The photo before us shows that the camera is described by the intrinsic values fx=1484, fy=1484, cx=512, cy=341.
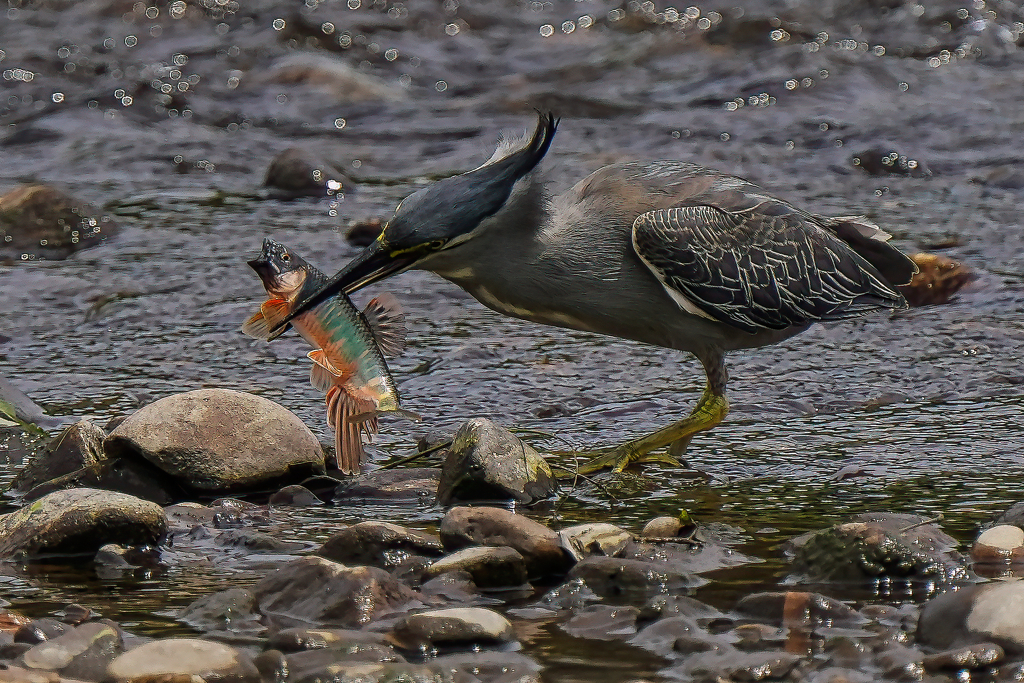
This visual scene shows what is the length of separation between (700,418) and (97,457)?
1995 mm

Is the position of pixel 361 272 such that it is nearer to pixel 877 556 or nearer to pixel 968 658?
pixel 877 556

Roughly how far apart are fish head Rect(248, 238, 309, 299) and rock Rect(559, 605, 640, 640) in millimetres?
1755

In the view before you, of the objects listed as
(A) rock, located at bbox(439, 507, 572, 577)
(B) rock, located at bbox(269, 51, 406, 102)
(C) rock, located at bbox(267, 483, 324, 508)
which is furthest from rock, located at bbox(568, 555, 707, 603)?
(B) rock, located at bbox(269, 51, 406, 102)

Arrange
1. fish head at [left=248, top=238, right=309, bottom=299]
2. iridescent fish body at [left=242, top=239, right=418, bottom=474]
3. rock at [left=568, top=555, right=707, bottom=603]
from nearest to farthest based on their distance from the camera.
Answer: rock at [left=568, top=555, right=707, bottom=603]
iridescent fish body at [left=242, top=239, right=418, bottom=474]
fish head at [left=248, top=238, right=309, bottom=299]

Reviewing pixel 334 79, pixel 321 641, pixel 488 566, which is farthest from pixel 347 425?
pixel 334 79

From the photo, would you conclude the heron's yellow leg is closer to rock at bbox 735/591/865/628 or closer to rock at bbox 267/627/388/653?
rock at bbox 735/591/865/628

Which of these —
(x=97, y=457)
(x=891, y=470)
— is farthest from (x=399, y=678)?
(x=891, y=470)

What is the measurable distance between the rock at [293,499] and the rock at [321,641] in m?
1.17

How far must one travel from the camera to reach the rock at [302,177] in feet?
29.7

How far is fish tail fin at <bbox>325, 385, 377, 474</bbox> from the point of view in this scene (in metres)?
4.54

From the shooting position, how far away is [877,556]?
362 centimetres

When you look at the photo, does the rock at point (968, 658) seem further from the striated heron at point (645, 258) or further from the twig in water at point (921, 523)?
the striated heron at point (645, 258)

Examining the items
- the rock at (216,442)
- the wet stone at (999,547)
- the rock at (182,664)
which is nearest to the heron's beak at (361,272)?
the rock at (216,442)

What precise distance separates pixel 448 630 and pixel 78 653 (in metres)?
0.79
